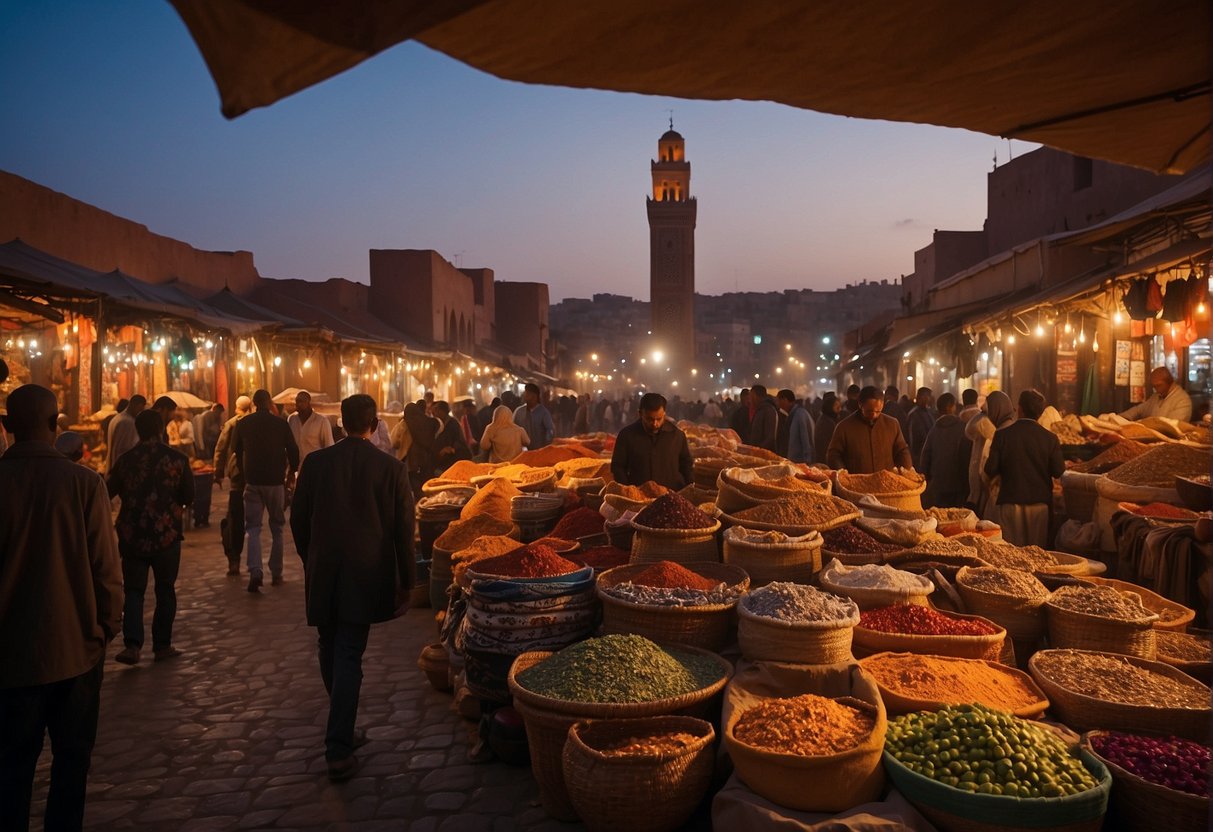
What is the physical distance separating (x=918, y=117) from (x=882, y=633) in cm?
221

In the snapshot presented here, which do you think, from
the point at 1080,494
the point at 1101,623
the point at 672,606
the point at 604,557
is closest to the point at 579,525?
the point at 604,557

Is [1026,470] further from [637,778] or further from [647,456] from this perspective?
[637,778]

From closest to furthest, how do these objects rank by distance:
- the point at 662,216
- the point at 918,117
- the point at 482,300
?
the point at 918,117, the point at 482,300, the point at 662,216

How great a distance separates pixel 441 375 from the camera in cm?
2873

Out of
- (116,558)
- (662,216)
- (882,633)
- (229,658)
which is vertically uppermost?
(662,216)

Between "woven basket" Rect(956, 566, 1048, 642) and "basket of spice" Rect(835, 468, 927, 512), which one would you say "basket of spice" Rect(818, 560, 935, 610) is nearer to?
"woven basket" Rect(956, 566, 1048, 642)

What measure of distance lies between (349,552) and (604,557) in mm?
1683

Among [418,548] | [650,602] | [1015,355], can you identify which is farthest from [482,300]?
[650,602]

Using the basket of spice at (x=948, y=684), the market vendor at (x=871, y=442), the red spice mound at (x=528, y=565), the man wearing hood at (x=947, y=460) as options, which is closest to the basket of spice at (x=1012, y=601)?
the basket of spice at (x=948, y=684)

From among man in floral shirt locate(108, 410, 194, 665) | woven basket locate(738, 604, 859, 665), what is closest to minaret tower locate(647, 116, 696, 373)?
man in floral shirt locate(108, 410, 194, 665)

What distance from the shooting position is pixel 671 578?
4004mm

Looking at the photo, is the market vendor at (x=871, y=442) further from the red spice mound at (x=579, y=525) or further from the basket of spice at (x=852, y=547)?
the red spice mound at (x=579, y=525)

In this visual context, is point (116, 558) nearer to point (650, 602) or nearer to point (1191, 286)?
point (650, 602)

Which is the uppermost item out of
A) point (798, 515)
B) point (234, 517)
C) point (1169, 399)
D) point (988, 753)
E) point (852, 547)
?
point (1169, 399)
